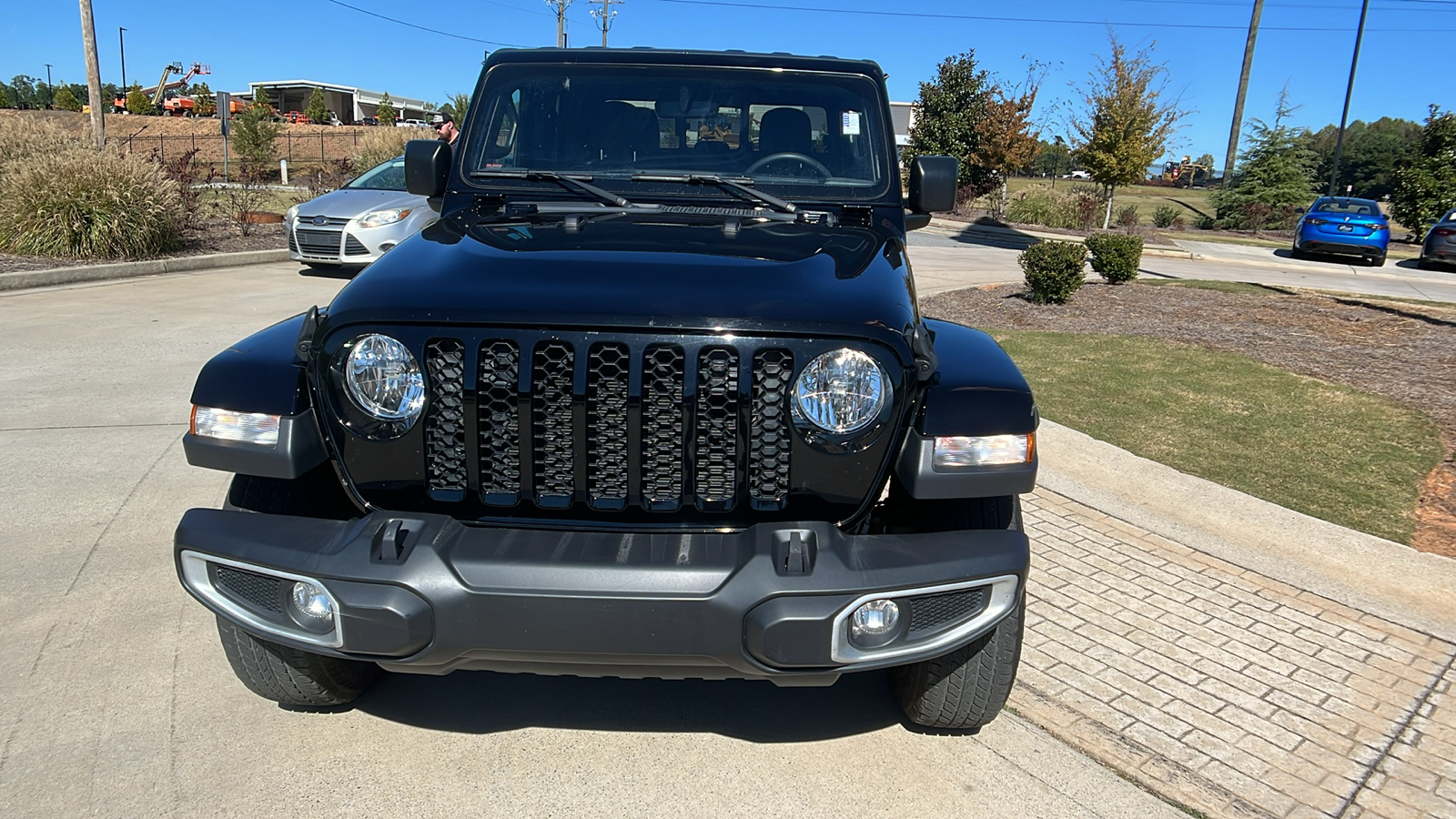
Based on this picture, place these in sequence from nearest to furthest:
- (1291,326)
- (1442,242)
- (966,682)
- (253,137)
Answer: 1. (966,682)
2. (1291,326)
3. (1442,242)
4. (253,137)

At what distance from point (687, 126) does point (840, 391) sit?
1.72 meters

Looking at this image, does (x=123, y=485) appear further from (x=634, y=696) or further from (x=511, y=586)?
(x=511, y=586)

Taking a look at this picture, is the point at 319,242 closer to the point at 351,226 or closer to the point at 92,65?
the point at 351,226

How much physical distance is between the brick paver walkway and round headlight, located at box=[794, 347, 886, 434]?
1.38 meters

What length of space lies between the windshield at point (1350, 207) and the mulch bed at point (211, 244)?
20.5 metres

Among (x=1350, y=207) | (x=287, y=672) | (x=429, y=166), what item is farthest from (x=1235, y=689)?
(x=1350, y=207)

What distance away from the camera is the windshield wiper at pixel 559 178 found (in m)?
3.38

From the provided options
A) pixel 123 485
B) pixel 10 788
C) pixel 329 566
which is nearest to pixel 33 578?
pixel 123 485

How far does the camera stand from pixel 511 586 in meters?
2.22

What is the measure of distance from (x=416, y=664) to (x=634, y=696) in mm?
1047

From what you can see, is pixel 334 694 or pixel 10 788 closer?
pixel 10 788

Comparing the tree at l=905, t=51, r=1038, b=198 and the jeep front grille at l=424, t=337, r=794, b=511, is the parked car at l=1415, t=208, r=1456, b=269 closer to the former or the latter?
the tree at l=905, t=51, r=1038, b=198

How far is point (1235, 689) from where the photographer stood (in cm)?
335

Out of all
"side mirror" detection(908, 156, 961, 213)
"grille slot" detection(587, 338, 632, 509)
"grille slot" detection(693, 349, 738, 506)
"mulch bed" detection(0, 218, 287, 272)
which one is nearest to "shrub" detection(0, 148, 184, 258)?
"mulch bed" detection(0, 218, 287, 272)
